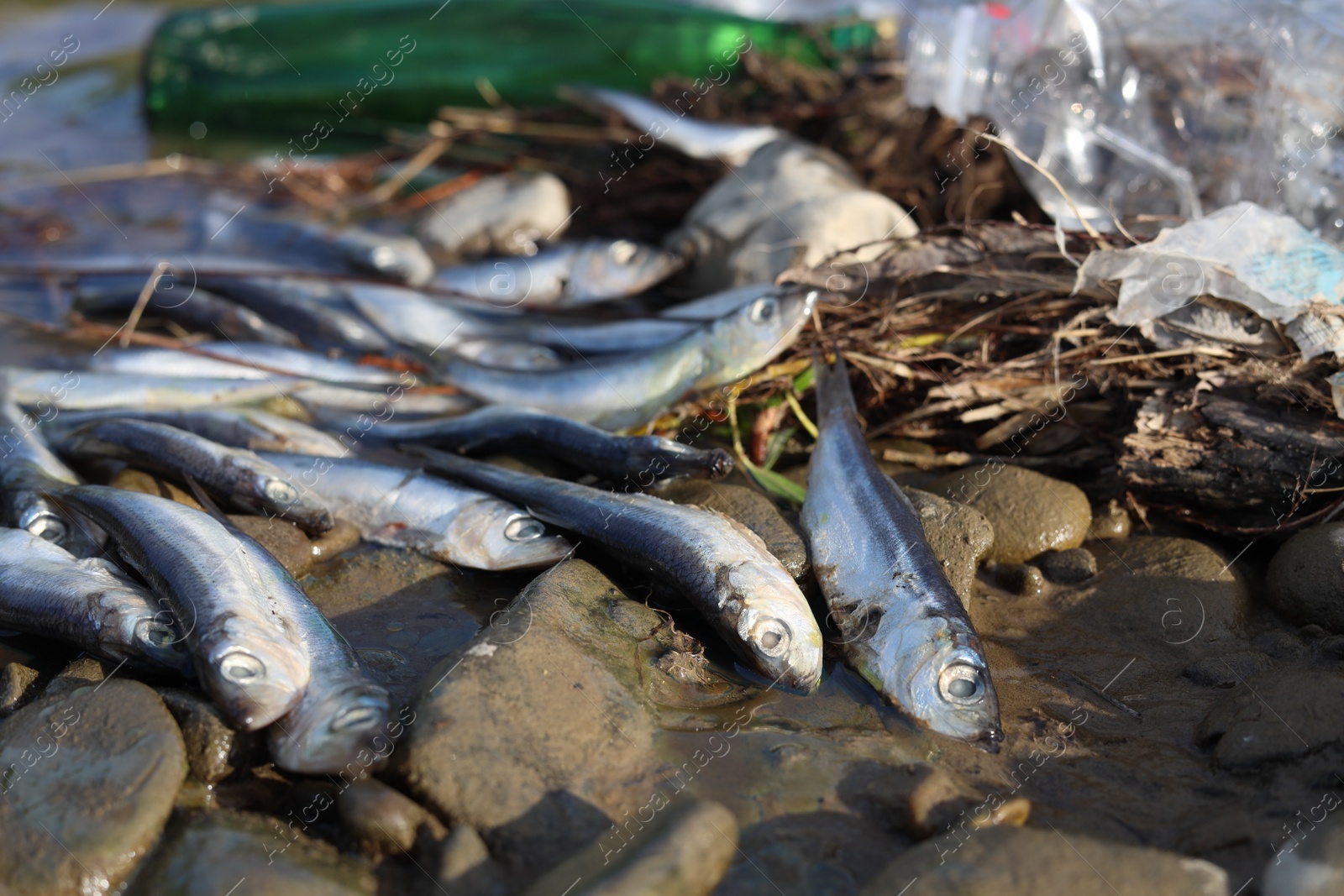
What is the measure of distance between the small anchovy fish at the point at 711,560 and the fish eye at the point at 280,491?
0.76 metres

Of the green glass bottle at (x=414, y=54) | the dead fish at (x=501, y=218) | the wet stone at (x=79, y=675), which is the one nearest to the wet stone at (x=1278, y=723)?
the wet stone at (x=79, y=675)

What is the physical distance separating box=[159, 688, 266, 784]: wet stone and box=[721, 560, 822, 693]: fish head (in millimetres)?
1430

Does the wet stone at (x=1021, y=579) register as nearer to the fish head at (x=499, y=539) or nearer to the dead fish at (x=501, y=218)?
the fish head at (x=499, y=539)

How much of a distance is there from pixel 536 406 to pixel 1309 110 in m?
4.18

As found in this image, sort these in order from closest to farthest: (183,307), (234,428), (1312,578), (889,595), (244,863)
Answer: (244,863), (889,595), (1312,578), (234,428), (183,307)

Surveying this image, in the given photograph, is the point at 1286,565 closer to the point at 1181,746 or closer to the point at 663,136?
the point at 1181,746

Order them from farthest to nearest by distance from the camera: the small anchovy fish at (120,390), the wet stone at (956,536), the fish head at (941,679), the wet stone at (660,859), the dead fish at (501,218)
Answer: the dead fish at (501,218)
the small anchovy fish at (120,390)
the wet stone at (956,536)
the fish head at (941,679)
the wet stone at (660,859)

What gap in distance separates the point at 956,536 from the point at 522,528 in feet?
5.15

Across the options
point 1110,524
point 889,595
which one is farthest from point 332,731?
point 1110,524

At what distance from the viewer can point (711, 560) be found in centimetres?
306

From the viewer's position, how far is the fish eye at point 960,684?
2.74 m

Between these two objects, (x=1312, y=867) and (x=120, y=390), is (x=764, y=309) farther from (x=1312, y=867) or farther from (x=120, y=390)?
(x=120, y=390)

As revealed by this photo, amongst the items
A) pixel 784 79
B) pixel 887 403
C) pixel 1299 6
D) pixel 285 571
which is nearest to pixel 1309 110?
pixel 1299 6

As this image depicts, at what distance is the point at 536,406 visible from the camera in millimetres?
4234
